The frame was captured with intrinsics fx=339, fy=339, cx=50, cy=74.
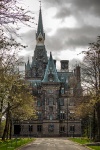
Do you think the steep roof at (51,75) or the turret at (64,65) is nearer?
the steep roof at (51,75)

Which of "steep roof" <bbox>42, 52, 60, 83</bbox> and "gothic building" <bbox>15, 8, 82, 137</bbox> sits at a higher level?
"steep roof" <bbox>42, 52, 60, 83</bbox>

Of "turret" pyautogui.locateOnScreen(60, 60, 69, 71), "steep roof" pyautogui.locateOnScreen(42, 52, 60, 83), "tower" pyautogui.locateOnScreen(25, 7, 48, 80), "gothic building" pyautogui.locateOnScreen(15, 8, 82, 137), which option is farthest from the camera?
Result: "turret" pyautogui.locateOnScreen(60, 60, 69, 71)

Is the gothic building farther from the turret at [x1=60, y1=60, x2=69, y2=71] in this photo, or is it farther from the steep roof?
the turret at [x1=60, y1=60, x2=69, y2=71]

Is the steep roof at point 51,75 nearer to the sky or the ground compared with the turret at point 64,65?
nearer to the ground

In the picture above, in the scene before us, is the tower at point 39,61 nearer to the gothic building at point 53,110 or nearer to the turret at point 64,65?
the turret at point 64,65

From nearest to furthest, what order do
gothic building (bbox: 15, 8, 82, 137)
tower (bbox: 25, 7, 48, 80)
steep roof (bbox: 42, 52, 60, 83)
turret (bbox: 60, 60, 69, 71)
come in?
gothic building (bbox: 15, 8, 82, 137), steep roof (bbox: 42, 52, 60, 83), tower (bbox: 25, 7, 48, 80), turret (bbox: 60, 60, 69, 71)

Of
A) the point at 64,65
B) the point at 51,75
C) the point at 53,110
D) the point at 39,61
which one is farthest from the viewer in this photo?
the point at 64,65

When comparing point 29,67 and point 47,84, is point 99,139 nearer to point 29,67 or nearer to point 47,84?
point 47,84

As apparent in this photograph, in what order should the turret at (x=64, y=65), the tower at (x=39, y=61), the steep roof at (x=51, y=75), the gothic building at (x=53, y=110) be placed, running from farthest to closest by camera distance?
the turret at (x=64, y=65) < the tower at (x=39, y=61) < the steep roof at (x=51, y=75) < the gothic building at (x=53, y=110)

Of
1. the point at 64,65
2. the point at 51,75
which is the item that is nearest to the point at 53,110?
the point at 51,75

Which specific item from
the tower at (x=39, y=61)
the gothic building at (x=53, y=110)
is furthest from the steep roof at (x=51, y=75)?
the tower at (x=39, y=61)

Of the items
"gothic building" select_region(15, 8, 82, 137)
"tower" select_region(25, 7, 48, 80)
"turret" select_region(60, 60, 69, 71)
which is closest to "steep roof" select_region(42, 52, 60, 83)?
"gothic building" select_region(15, 8, 82, 137)

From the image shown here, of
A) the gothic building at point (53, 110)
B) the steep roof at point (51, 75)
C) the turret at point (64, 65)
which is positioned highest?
the turret at point (64, 65)

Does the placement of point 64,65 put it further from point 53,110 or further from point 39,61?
point 53,110
